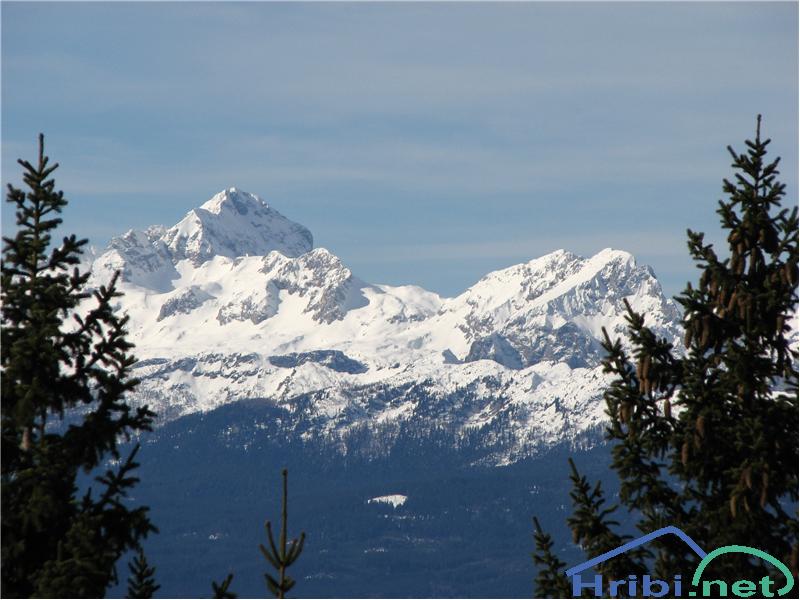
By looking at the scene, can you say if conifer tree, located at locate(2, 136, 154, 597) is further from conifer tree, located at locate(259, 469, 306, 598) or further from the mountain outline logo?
the mountain outline logo

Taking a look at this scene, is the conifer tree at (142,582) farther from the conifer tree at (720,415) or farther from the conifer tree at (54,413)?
the conifer tree at (720,415)

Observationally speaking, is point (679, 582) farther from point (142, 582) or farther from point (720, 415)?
point (142, 582)

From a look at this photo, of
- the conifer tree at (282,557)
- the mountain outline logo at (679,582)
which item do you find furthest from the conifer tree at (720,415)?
the conifer tree at (282,557)

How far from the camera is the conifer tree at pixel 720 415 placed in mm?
33469

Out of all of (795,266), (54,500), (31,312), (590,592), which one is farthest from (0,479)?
(795,266)

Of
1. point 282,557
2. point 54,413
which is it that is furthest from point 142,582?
point 282,557

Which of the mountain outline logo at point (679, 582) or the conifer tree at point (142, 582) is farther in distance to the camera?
the conifer tree at point (142, 582)

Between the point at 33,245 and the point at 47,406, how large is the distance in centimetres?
373

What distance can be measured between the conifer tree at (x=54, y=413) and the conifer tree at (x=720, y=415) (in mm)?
9730

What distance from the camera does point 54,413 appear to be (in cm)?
3488

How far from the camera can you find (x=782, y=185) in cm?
3525

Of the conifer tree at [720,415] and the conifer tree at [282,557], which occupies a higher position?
the conifer tree at [720,415]

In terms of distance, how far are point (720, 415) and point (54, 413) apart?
48.6 ft

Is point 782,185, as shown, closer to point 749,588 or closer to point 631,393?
point 631,393
